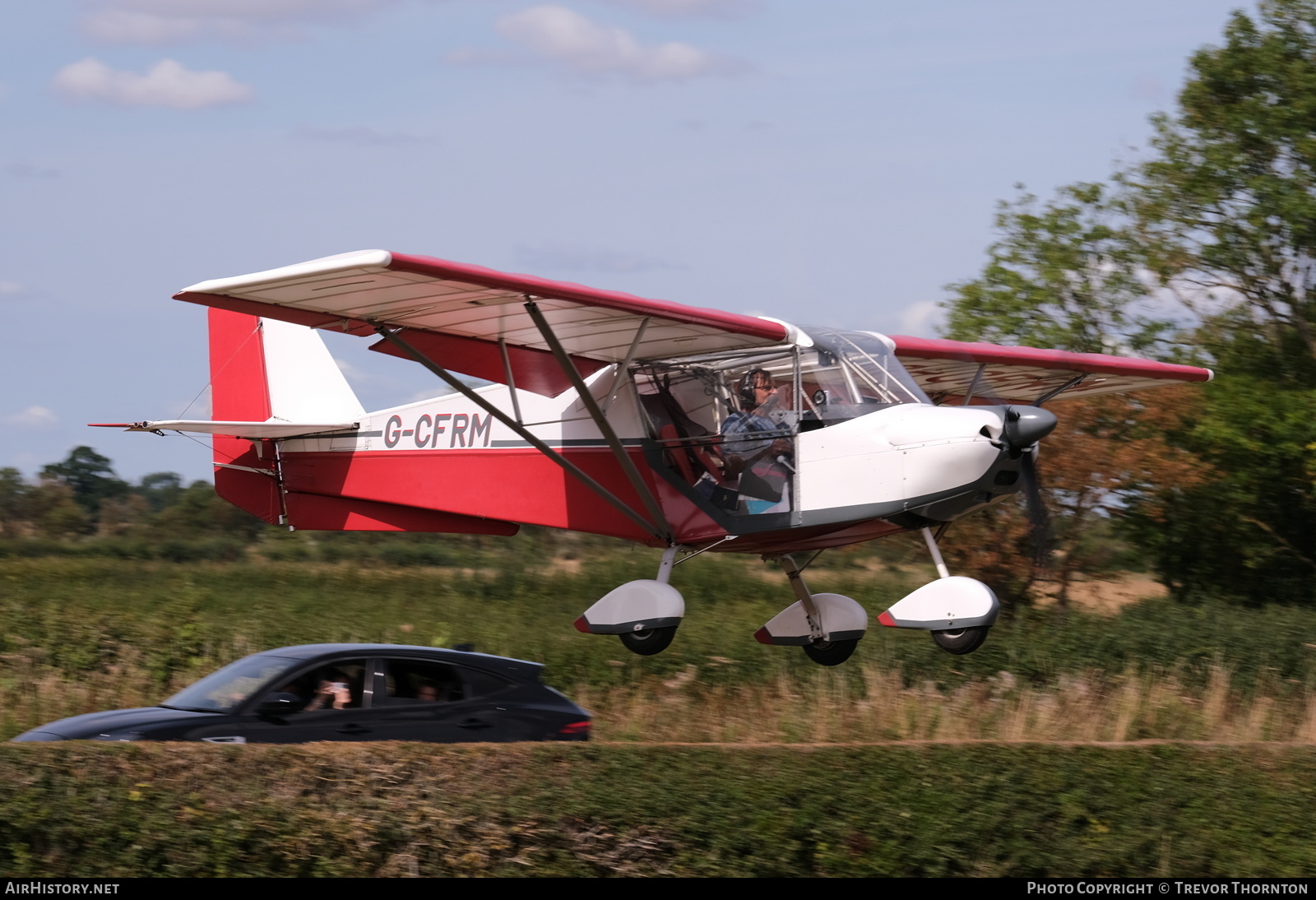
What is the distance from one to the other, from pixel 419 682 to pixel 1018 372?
7.18 metres

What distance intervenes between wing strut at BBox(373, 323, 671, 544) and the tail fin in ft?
10.6

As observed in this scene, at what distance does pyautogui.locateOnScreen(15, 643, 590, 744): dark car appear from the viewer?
9609 millimetres

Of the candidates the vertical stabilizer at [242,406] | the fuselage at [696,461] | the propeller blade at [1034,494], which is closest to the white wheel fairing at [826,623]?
the fuselage at [696,461]

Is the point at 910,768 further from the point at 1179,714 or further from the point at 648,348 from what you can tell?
the point at 1179,714

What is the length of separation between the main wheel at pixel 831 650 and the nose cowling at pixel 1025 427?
2.99m

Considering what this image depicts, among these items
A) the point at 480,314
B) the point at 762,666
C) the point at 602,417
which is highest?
the point at 480,314

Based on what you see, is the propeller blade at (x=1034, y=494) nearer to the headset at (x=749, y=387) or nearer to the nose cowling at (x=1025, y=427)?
the nose cowling at (x=1025, y=427)

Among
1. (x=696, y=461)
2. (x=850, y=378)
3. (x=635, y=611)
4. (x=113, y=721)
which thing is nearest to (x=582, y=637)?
(x=696, y=461)

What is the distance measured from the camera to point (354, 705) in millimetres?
10039

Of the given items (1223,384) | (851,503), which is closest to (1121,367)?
(851,503)

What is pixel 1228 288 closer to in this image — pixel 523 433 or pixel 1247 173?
pixel 1247 173

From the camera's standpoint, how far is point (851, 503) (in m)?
10.6

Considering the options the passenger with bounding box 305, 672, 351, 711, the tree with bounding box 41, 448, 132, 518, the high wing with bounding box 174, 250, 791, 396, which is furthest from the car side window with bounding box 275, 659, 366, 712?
the tree with bounding box 41, 448, 132, 518

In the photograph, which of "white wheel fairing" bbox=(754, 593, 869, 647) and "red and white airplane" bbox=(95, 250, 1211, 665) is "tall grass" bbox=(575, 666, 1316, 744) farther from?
"red and white airplane" bbox=(95, 250, 1211, 665)
